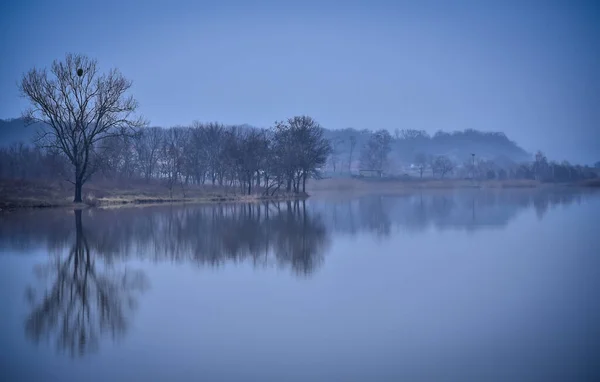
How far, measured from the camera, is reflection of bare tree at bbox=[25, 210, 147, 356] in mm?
8258

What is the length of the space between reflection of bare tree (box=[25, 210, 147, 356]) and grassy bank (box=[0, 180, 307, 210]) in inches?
1108

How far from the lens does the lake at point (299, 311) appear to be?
23.0 feet

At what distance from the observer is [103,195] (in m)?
51.7

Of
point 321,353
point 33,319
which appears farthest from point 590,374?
point 33,319

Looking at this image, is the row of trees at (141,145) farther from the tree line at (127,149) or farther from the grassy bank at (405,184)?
the grassy bank at (405,184)

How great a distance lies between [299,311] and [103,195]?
4591 cm

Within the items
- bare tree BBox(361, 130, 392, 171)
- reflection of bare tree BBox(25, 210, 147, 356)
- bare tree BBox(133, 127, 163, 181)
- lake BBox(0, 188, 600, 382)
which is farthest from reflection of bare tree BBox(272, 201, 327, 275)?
bare tree BBox(361, 130, 392, 171)

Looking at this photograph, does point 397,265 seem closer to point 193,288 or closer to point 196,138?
point 193,288

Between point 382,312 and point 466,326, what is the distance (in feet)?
4.77

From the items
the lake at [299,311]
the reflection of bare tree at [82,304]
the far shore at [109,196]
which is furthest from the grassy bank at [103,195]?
the reflection of bare tree at [82,304]

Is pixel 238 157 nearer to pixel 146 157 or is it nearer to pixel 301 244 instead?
pixel 146 157

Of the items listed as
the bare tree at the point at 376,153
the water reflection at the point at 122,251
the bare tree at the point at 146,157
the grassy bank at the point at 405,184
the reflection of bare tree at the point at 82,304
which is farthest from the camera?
the bare tree at the point at 376,153

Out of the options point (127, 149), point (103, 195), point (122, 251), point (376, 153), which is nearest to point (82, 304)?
point (122, 251)

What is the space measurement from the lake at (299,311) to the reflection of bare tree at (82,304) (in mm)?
39
